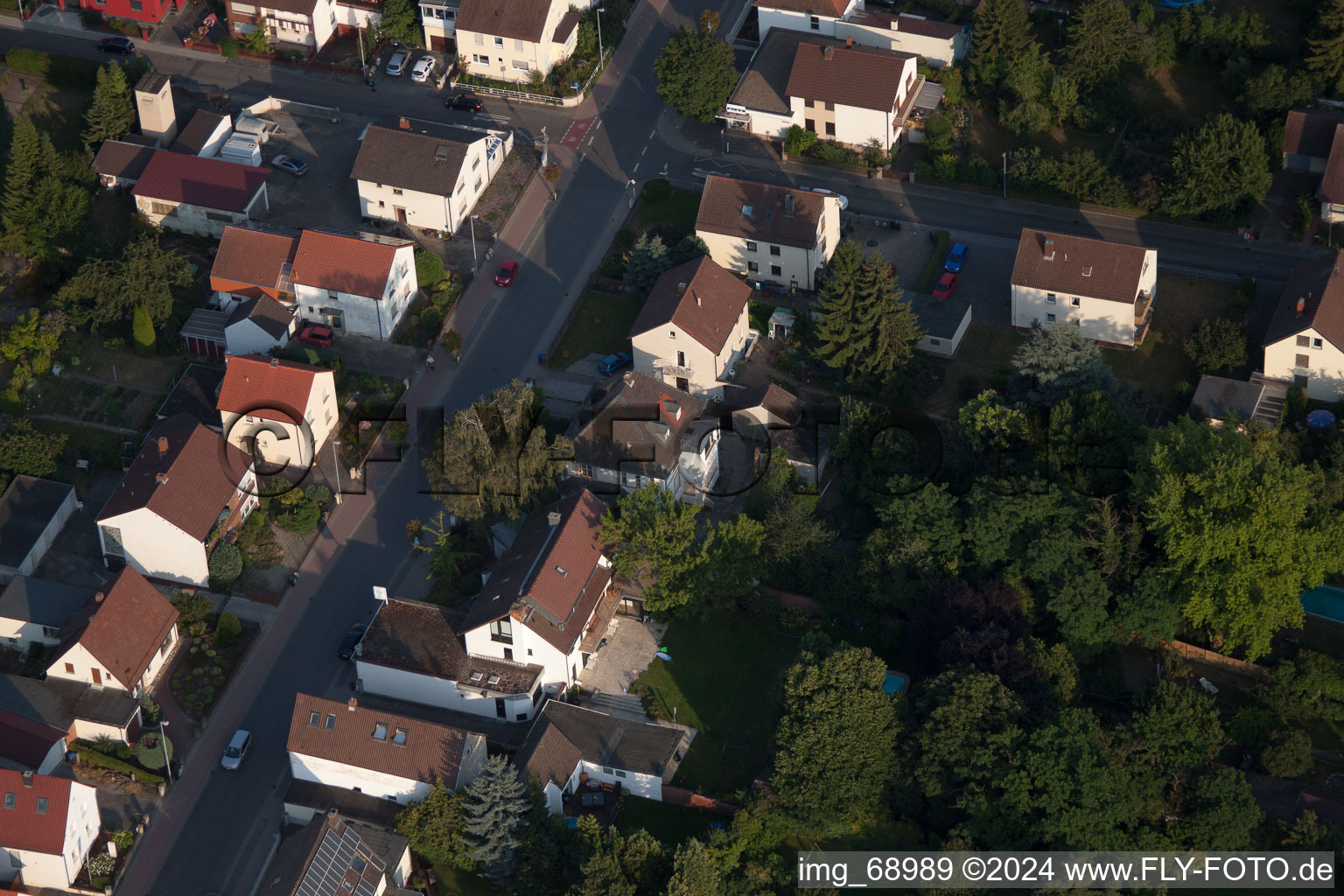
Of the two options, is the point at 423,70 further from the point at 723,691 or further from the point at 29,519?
the point at 723,691

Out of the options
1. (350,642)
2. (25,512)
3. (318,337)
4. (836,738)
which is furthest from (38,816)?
(836,738)

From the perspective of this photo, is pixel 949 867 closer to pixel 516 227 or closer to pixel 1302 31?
pixel 516 227

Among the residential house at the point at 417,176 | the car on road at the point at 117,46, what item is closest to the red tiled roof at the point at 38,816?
the residential house at the point at 417,176

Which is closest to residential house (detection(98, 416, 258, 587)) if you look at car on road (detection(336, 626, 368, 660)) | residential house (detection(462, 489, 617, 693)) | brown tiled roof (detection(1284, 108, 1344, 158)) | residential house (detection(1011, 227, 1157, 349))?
car on road (detection(336, 626, 368, 660))

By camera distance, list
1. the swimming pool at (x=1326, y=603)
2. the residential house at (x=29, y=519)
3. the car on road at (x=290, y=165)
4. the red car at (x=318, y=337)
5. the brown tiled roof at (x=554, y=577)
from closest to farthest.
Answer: the brown tiled roof at (x=554, y=577), the swimming pool at (x=1326, y=603), the residential house at (x=29, y=519), the red car at (x=318, y=337), the car on road at (x=290, y=165)

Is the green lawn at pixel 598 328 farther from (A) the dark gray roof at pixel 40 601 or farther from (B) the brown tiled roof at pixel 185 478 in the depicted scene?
(A) the dark gray roof at pixel 40 601
